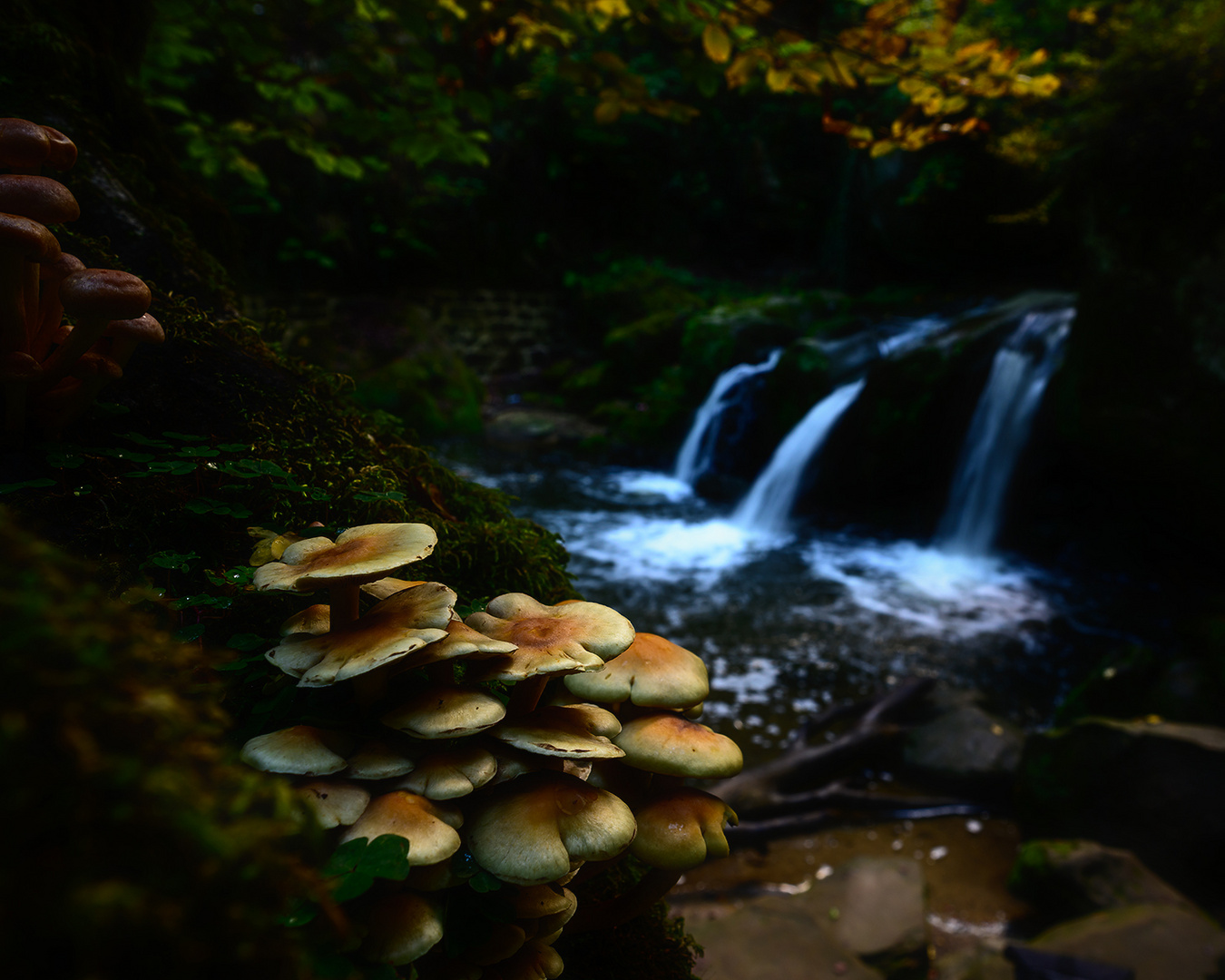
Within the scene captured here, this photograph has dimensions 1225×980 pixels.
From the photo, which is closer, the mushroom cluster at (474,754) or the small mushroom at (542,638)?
the mushroom cluster at (474,754)

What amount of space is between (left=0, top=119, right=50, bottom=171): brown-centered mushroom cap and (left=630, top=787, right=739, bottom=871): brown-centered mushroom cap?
1.72 metres

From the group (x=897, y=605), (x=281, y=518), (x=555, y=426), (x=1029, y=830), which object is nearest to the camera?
(x=281, y=518)

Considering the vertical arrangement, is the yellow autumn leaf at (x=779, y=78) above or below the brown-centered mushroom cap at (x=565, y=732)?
above

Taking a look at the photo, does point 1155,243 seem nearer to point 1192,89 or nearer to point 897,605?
point 1192,89

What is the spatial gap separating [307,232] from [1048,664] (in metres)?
15.8

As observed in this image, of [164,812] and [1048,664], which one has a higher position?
[164,812]

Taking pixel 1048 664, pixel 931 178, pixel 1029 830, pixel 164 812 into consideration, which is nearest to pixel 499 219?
pixel 931 178

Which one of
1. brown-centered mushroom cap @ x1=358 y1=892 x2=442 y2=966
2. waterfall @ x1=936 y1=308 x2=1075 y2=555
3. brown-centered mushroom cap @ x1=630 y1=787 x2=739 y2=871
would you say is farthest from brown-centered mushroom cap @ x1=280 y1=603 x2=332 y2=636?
waterfall @ x1=936 y1=308 x2=1075 y2=555

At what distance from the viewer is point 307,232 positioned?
14.6m

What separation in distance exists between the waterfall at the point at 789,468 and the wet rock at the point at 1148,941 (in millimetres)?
6599

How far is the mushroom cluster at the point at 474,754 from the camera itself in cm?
97

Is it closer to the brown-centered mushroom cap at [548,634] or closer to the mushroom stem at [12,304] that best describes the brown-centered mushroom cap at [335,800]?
the brown-centered mushroom cap at [548,634]

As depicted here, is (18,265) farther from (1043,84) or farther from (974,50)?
(1043,84)

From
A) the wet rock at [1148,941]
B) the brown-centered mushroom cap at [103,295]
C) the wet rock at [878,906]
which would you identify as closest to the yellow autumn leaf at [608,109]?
the brown-centered mushroom cap at [103,295]
